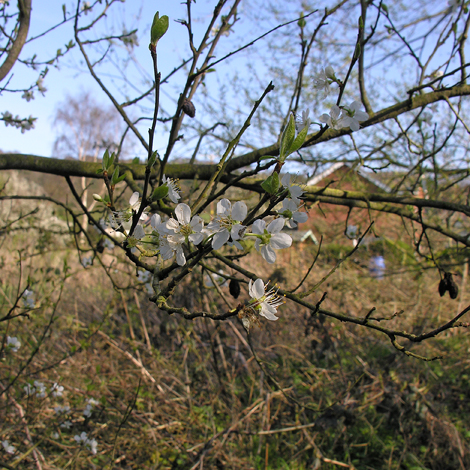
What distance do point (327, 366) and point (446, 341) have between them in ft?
4.90

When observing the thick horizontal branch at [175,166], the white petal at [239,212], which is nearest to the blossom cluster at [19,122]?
the thick horizontal branch at [175,166]

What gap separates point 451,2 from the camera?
246 centimetres

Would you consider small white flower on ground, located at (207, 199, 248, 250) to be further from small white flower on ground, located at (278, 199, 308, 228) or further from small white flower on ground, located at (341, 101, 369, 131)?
small white flower on ground, located at (341, 101, 369, 131)

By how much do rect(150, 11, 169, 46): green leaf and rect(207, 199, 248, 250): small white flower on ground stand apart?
0.33 metres

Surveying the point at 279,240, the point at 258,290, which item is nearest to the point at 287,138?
the point at 279,240

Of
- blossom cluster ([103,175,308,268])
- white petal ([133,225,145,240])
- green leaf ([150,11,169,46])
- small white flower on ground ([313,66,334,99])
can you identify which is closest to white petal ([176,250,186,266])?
blossom cluster ([103,175,308,268])

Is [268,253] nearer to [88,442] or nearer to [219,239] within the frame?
[219,239]

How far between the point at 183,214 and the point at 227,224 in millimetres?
97

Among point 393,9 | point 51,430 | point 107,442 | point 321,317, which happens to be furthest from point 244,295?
point 393,9

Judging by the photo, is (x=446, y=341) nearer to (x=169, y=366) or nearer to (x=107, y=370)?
(x=169, y=366)

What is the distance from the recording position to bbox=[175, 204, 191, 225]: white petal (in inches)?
29.1

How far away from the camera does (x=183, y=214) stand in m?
0.75

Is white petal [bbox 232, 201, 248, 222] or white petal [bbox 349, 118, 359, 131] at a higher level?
white petal [bbox 349, 118, 359, 131]

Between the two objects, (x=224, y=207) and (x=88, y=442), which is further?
(x=88, y=442)
